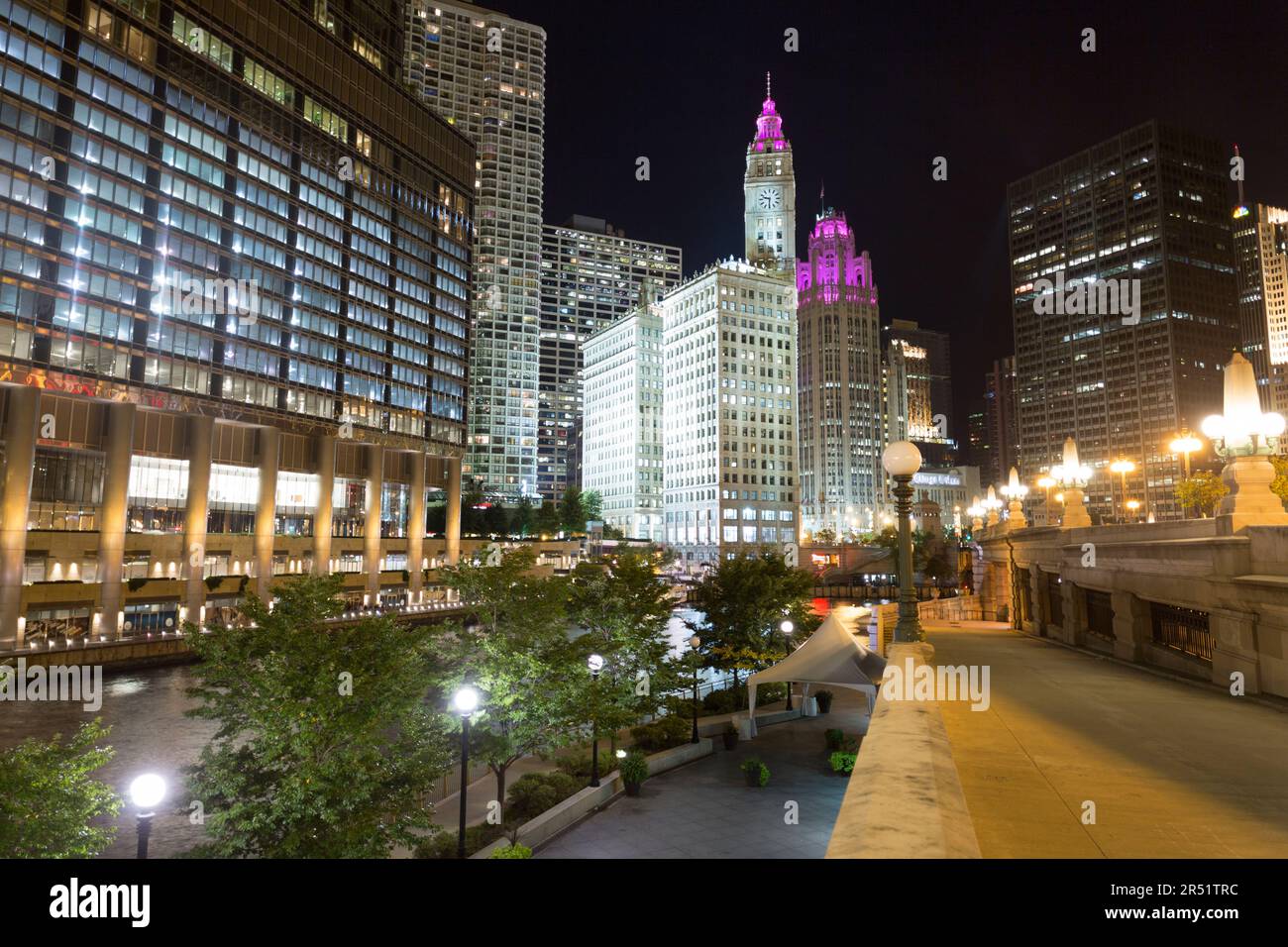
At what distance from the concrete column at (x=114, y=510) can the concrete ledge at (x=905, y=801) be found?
6450 cm

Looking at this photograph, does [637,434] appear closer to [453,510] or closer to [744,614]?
[453,510]

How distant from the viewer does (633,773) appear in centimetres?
2202

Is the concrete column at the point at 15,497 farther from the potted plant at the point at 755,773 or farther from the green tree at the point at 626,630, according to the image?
the potted plant at the point at 755,773

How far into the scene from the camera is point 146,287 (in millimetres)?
62594

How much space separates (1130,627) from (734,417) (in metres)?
148

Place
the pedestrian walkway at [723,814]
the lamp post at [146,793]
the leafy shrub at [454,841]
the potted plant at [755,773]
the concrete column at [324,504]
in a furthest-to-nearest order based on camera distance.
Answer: the concrete column at [324,504] < the potted plant at [755,773] < the pedestrian walkway at [723,814] < the leafy shrub at [454,841] < the lamp post at [146,793]

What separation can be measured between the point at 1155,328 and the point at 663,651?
20142cm

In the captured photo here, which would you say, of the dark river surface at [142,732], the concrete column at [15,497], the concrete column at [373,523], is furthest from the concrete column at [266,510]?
the concrete column at [15,497]

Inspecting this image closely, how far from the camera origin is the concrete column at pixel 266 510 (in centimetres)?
7144

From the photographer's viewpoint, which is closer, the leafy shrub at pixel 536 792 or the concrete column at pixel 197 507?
the leafy shrub at pixel 536 792

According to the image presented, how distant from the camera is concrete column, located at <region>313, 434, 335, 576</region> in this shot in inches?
3120

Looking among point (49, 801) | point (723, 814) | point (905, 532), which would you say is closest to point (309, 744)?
point (49, 801)

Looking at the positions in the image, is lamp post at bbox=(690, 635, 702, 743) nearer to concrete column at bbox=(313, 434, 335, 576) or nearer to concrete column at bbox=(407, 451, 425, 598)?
concrete column at bbox=(313, 434, 335, 576)

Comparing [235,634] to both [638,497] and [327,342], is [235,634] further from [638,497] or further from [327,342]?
[638,497]
